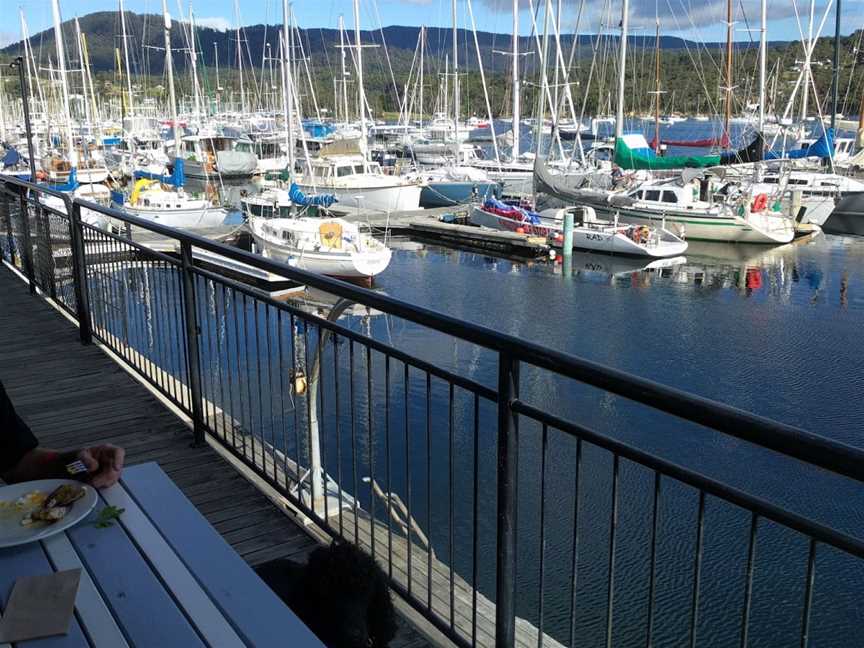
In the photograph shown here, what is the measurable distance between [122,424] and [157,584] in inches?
144

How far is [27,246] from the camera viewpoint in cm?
941

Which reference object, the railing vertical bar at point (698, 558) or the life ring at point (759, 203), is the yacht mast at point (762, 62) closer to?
the life ring at point (759, 203)

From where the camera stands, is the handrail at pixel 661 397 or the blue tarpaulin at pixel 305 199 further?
the blue tarpaulin at pixel 305 199

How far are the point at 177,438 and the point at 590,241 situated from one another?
102ft

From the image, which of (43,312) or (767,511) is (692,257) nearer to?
(43,312)

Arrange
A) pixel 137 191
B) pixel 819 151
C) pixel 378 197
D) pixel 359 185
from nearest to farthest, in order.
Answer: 1. pixel 137 191
2. pixel 819 151
3. pixel 359 185
4. pixel 378 197

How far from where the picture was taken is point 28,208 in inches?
348

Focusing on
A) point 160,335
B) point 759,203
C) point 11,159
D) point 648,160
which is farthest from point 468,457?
point 11,159

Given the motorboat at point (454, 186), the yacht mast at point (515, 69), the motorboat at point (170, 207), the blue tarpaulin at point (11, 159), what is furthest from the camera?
the blue tarpaulin at point (11, 159)

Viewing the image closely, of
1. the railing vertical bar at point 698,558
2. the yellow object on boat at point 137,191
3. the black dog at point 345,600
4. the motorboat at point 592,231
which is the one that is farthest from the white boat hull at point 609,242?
the black dog at point 345,600

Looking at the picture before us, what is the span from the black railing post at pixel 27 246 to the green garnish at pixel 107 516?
7583 mm

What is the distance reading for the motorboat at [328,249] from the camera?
26.5 metres

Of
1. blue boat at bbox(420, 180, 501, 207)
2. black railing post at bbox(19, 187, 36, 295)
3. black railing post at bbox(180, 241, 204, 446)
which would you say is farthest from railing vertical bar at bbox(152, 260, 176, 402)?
blue boat at bbox(420, 180, 501, 207)

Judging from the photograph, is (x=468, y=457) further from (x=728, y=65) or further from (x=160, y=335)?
(x=728, y=65)
